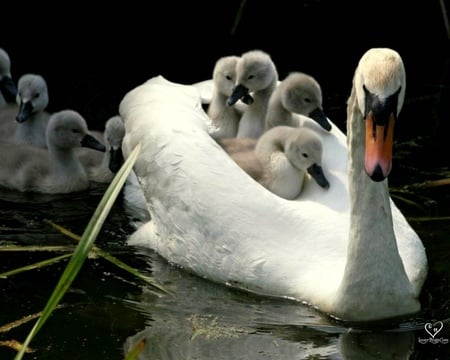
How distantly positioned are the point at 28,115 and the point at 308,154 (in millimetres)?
2716

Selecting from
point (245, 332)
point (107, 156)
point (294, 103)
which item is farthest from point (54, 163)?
point (245, 332)

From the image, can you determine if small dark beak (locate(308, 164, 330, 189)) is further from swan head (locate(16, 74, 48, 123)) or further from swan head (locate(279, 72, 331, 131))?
swan head (locate(16, 74, 48, 123))

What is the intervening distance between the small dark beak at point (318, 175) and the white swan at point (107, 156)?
6.36 feet

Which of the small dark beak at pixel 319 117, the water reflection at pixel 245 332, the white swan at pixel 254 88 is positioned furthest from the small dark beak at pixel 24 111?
the water reflection at pixel 245 332

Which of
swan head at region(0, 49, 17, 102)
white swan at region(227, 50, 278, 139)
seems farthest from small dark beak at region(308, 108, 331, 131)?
swan head at region(0, 49, 17, 102)

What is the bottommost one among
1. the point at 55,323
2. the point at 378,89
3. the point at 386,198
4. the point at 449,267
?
the point at 55,323

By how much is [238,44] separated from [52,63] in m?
1.71

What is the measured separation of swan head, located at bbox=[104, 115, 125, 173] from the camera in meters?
7.95

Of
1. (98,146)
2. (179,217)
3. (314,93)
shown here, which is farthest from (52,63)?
(179,217)

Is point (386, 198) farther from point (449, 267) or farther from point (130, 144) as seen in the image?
point (130, 144)

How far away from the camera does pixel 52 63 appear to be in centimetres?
1064

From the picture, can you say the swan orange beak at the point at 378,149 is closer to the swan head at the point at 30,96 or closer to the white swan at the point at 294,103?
the white swan at the point at 294,103

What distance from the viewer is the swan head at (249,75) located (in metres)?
7.23

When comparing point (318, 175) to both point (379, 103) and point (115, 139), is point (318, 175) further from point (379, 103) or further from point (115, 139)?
point (115, 139)
